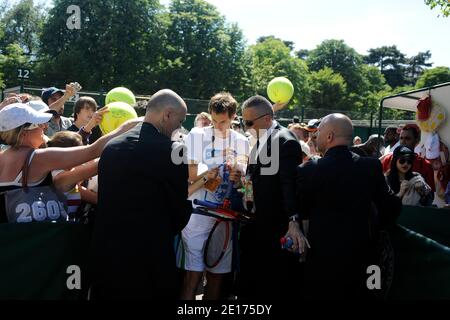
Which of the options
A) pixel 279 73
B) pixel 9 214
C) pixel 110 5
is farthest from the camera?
pixel 279 73

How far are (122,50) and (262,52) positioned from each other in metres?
26.8

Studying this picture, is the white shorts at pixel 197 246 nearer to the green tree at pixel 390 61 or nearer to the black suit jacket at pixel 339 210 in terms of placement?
the black suit jacket at pixel 339 210

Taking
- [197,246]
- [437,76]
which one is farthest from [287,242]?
[437,76]

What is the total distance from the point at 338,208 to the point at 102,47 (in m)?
39.2

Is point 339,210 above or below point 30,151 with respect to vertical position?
below

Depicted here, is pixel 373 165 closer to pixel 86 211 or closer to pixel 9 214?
pixel 86 211

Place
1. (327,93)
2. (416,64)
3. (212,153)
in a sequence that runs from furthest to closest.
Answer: (416,64) → (327,93) → (212,153)

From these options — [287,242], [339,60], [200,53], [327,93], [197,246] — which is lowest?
[197,246]

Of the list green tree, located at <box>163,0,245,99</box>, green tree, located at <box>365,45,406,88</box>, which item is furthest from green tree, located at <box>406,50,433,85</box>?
green tree, located at <box>163,0,245,99</box>

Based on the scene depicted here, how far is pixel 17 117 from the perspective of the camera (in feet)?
11.3

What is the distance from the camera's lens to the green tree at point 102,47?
39.3 metres

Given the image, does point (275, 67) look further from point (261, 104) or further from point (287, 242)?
point (287, 242)
